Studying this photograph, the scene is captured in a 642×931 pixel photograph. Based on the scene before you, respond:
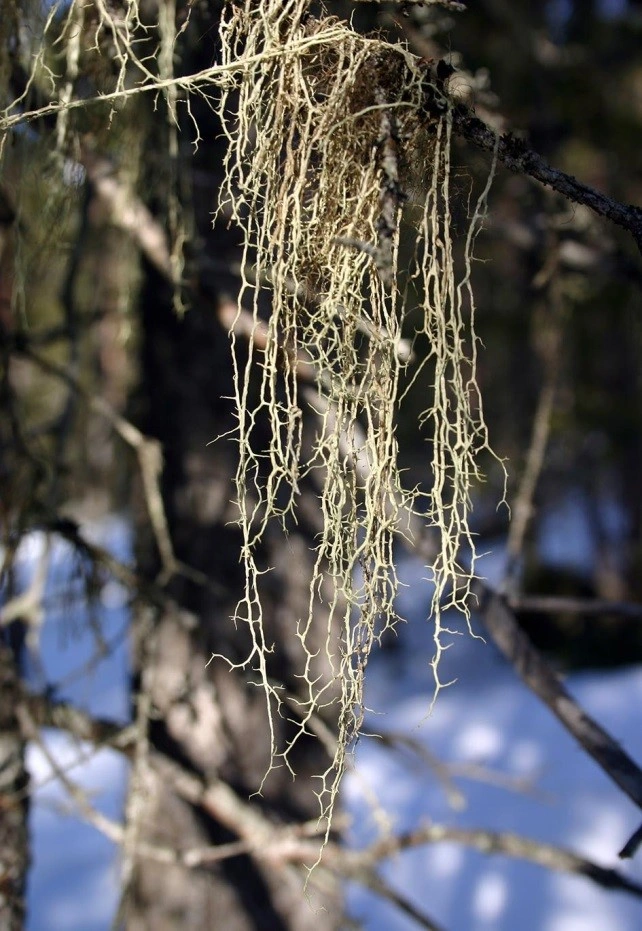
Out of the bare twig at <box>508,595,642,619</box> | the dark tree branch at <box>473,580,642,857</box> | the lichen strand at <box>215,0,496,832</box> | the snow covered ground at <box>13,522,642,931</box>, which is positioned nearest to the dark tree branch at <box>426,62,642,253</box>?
the lichen strand at <box>215,0,496,832</box>

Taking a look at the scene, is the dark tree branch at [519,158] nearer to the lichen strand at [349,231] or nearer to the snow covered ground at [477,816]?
the lichen strand at [349,231]

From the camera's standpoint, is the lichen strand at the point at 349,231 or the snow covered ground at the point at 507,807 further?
Answer: the snow covered ground at the point at 507,807

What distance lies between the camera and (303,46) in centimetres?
70

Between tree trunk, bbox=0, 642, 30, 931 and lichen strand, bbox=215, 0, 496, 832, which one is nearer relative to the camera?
lichen strand, bbox=215, 0, 496, 832

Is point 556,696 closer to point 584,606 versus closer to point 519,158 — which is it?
point 584,606

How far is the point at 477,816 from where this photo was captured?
3.26 metres

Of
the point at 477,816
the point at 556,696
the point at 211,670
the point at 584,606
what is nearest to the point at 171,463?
the point at 211,670

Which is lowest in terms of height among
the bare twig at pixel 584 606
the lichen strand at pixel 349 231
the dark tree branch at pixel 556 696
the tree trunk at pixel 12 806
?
the tree trunk at pixel 12 806

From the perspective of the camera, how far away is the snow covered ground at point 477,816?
8.78ft

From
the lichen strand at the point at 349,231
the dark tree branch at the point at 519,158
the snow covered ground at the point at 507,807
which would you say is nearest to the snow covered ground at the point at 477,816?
the snow covered ground at the point at 507,807

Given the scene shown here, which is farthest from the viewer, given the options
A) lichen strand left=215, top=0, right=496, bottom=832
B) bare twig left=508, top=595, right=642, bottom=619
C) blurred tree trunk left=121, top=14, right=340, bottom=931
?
blurred tree trunk left=121, top=14, right=340, bottom=931

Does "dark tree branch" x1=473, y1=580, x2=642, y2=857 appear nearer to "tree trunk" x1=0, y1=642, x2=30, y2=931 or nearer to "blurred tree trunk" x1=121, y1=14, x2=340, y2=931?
"blurred tree trunk" x1=121, y1=14, x2=340, y2=931

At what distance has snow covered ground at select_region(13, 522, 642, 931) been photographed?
8.78ft

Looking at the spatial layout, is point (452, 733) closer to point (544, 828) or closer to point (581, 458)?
point (544, 828)
